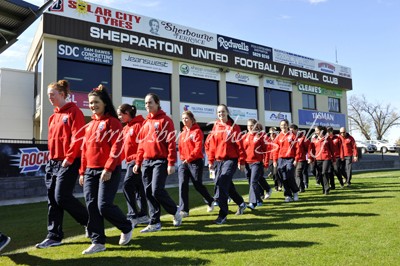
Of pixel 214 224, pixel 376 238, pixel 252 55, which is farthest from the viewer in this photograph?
pixel 252 55

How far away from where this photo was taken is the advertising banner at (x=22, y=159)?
1201 cm

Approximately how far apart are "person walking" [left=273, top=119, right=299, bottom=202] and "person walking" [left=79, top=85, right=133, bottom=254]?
5.55 m

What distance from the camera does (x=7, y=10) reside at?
4387 mm

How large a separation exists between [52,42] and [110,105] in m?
15.8

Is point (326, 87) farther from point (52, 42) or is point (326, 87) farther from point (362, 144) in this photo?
point (52, 42)

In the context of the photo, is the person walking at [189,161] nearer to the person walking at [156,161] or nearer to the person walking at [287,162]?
the person walking at [156,161]

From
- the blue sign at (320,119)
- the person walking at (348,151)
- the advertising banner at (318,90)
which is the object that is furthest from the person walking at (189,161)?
the advertising banner at (318,90)

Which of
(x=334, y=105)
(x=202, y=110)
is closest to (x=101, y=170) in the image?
(x=202, y=110)

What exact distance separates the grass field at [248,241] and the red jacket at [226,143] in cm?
120

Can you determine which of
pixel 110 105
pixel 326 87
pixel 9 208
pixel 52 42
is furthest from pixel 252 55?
pixel 110 105

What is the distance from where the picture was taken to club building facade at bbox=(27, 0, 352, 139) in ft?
63.7

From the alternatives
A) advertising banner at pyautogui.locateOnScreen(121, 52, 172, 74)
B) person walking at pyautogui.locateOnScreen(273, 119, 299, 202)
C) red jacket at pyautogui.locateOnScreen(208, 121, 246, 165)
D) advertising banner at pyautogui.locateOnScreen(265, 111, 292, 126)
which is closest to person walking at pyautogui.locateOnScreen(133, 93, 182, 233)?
red jacket at pyautogui.locateOnScreen(208, 121, 246, 165)

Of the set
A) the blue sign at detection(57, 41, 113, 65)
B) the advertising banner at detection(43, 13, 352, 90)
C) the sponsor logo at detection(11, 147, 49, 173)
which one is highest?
the advertising banner at detection(43, 13, 352, 90)

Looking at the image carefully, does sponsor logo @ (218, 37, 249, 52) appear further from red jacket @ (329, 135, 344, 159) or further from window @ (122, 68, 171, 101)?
red jacket @ (329, 135, 344, 159)
